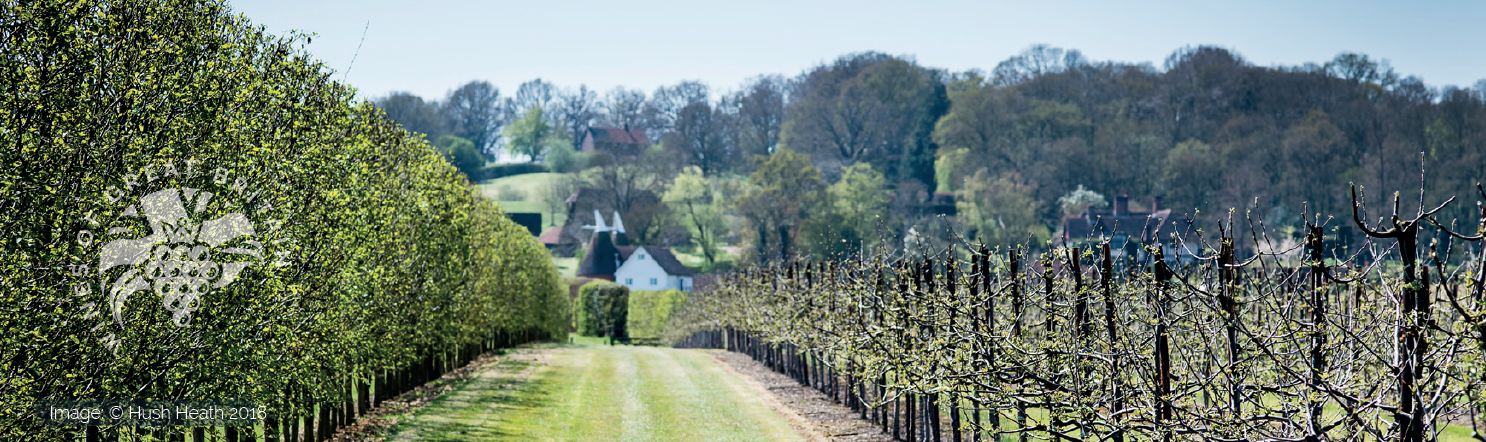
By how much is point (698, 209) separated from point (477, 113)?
6938 centimetres

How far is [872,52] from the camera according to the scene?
147375 millimetres

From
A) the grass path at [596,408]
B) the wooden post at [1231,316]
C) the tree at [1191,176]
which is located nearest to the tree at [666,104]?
the tree at [1191,176]

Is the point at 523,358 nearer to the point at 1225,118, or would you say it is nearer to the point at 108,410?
the point at 108,410

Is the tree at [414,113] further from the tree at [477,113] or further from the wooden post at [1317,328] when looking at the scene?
the wooden post at [1317,328]

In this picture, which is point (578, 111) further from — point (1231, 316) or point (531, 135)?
point (1231, 316)

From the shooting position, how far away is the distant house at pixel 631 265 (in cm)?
9669

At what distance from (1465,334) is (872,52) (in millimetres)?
144088

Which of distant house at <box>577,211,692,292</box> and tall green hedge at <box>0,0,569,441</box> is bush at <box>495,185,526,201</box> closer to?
distant house at <box>577,211,692,292</box>

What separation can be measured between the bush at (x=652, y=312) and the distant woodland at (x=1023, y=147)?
789cm

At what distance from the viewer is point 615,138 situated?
160 m

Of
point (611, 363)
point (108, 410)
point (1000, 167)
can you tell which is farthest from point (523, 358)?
point (1000, 167)

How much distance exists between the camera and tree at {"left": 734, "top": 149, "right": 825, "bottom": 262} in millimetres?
88375

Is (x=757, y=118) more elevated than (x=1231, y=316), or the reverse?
(x=757, y=118)

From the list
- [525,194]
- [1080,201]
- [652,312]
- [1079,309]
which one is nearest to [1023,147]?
[1080,201]
